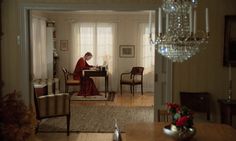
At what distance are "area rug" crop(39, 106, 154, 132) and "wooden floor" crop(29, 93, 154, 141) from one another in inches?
11.1

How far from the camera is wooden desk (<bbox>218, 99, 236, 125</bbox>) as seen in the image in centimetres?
488

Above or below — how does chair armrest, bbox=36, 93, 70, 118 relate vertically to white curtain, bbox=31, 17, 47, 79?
below

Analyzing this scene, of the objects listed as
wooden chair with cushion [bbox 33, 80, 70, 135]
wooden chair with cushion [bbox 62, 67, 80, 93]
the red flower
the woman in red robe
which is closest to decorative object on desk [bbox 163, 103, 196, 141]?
the red flower

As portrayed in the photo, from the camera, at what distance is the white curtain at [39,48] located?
827cm

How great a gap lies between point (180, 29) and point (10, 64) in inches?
122

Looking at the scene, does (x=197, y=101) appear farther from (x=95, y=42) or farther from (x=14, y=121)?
(x=95, y=42)

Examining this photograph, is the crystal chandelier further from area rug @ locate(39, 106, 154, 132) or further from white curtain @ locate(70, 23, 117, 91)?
white curtain @ locate(70, 23, 117, 91)

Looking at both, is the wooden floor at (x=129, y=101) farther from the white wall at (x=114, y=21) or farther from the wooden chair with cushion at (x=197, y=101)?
the wooden chair with cushion at (x=197, y=101)

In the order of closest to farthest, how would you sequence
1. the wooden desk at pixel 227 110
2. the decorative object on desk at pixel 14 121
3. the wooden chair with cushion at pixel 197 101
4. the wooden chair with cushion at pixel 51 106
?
the decorative object on desk at pixel 14 121
the wooden desk at pixel 227 110
the wooden chair with cushion at pixel 197 101
the wooden chair with cushion at pixel 51 106

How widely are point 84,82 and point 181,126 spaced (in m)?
6.39

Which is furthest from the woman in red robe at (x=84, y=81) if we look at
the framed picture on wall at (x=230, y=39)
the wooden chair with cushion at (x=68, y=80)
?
the framed picture on wall at (x=230, y=39)

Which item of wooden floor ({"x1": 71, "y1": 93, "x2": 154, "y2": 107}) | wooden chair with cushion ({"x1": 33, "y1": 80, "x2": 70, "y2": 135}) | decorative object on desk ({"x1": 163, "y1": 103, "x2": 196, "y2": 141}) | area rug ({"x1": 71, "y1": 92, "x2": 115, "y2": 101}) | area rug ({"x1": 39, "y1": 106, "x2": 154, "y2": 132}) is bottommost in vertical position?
area rug ({"x1": 39, "y1": 106, "x2": 154, "y2": 132})

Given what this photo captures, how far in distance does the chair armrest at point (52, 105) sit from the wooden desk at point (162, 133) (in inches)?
93.7

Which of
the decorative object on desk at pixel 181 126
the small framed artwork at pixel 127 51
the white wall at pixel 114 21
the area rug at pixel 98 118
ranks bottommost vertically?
the area rug at pixel 98 118
